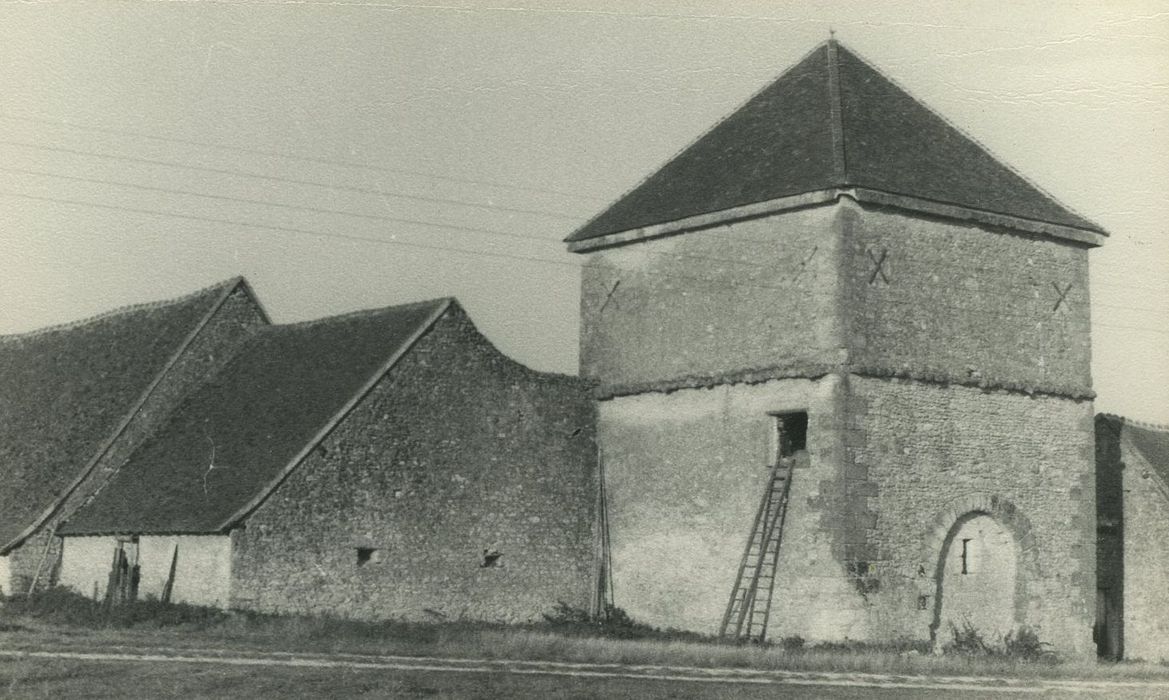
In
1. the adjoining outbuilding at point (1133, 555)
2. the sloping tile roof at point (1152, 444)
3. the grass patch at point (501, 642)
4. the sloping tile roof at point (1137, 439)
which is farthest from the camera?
the sloping tile roof at point (1137, 439)

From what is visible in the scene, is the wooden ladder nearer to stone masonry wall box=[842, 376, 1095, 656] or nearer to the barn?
stone masonry wall box=[842, 376, 1095, 656]

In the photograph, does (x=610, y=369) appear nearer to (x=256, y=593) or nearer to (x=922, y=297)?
(x=922, y=297)

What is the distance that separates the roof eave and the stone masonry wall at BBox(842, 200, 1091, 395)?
202 mm

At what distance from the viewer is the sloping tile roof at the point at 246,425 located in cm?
2650

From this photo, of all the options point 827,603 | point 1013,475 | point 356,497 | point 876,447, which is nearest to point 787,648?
point 827,603

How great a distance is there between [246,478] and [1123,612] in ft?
55.3

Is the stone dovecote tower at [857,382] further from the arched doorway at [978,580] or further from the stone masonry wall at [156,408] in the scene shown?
the stone masonry wall at [156,408]

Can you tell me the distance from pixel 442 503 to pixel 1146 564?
45.1 feet

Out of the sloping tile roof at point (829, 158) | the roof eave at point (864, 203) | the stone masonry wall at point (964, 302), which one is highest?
the sloping tile roof at point (829, 158)

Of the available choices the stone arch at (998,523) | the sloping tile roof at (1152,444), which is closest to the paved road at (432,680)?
the stone arch at (998,523)

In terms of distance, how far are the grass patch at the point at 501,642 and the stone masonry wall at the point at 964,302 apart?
181 inches

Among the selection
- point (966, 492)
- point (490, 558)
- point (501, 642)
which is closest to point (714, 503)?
point (490, 558)

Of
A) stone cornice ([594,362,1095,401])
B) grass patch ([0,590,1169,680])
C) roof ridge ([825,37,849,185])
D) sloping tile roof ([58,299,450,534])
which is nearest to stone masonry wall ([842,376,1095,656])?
stone cornice ([594,362,1095,401])

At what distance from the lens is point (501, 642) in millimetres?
23625
